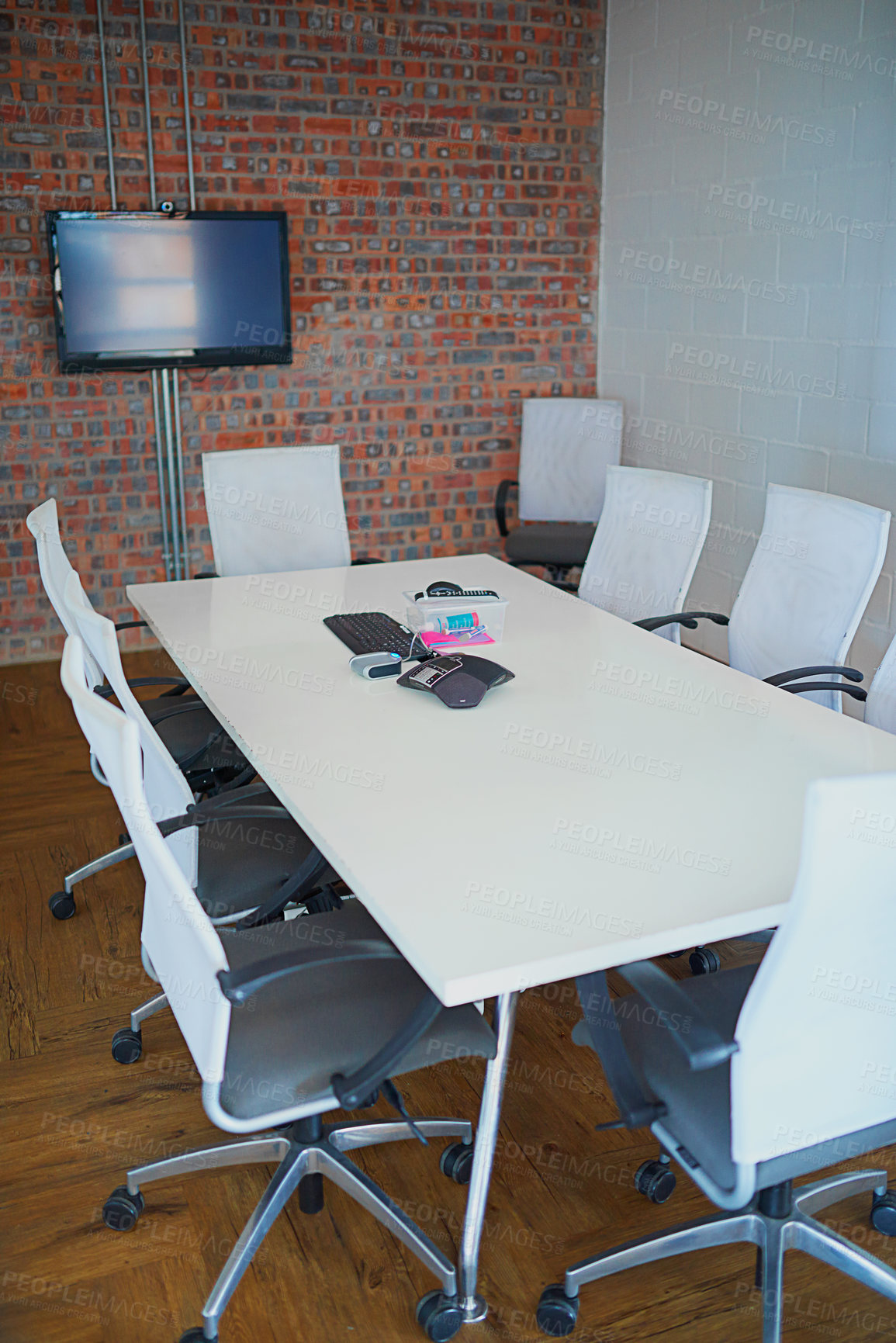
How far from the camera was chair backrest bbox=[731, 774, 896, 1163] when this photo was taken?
1373 mm

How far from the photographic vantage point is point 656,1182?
2.17m

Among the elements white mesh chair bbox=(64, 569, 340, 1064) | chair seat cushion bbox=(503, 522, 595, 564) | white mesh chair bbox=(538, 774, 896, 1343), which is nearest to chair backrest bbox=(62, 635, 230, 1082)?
white mesh chair bbox=(64, 569, 340, 1064)

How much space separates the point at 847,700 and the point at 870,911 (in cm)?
322

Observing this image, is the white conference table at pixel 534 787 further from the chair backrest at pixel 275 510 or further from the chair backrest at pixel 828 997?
the chair backrest at pixel 275 510

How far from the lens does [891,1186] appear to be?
7.23 feet

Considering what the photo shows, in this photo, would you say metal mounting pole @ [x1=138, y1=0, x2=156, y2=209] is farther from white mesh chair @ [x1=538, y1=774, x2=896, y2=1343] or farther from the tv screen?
white mesh chair @ [x1=538, y1=774, x2=896, y2=1343]

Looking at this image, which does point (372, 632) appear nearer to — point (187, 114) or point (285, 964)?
point (285, 964)

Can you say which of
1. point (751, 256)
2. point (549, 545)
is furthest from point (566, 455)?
point (751, 256)

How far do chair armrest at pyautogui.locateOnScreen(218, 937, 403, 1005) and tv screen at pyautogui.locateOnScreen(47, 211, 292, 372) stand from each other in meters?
4.00

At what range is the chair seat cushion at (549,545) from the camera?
508 cm

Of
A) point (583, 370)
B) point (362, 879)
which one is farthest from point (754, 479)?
point (362, 879)

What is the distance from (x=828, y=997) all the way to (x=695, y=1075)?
0.33m

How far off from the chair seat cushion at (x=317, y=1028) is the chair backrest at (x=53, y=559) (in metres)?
1.09

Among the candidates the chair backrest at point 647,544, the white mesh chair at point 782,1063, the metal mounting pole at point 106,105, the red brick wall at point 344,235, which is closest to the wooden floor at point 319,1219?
the white mesh chair at point 782,1063
